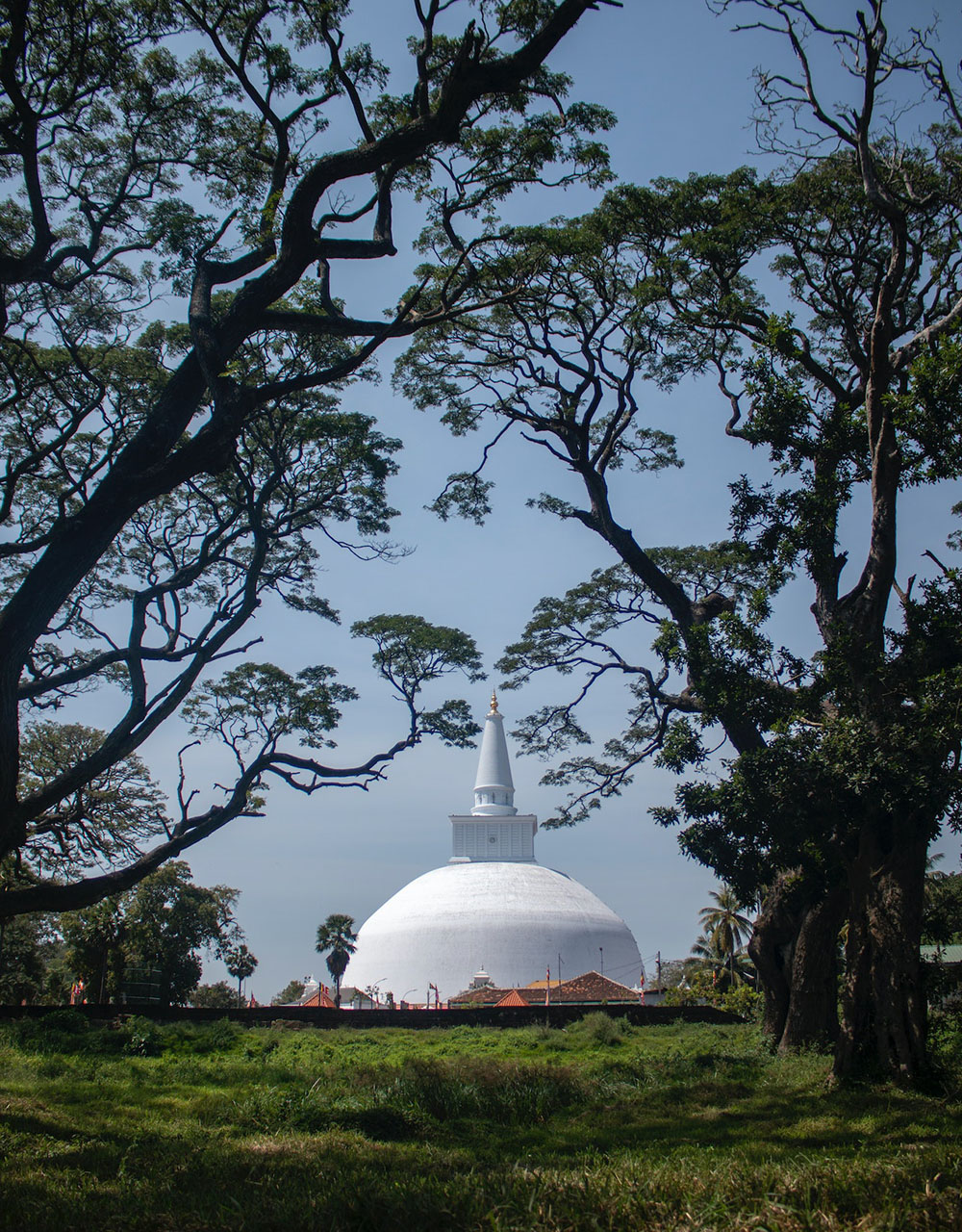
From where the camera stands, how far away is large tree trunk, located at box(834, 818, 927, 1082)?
36.3 ft

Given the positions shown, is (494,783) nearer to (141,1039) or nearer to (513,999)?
(513,999)

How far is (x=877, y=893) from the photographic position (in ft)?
38.1

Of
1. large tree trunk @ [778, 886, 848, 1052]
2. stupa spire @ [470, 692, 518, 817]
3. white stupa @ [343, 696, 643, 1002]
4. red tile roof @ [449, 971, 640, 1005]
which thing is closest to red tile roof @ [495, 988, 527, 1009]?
red tile roof @ [449, 971, 640, 1005]

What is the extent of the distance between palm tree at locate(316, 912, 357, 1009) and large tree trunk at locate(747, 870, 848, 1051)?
3907 cm

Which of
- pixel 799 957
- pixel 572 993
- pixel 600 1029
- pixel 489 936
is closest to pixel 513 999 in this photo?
pixel 572 993

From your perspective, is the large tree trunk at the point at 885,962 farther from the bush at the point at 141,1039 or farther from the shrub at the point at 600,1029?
the bush at the point at 141,1039

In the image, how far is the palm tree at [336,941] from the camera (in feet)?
170

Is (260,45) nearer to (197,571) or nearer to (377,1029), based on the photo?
(197,571)

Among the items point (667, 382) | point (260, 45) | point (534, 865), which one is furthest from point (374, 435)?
point (534, 865)

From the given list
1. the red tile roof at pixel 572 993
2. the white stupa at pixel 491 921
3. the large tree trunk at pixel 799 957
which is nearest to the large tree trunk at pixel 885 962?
the large tree trunk at pixel 799 957

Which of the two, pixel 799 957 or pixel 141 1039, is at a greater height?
pixel 799 957

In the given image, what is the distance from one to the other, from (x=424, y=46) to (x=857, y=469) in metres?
7.51

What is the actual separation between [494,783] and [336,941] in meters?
13.6

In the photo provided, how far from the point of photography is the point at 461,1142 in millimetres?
9219
